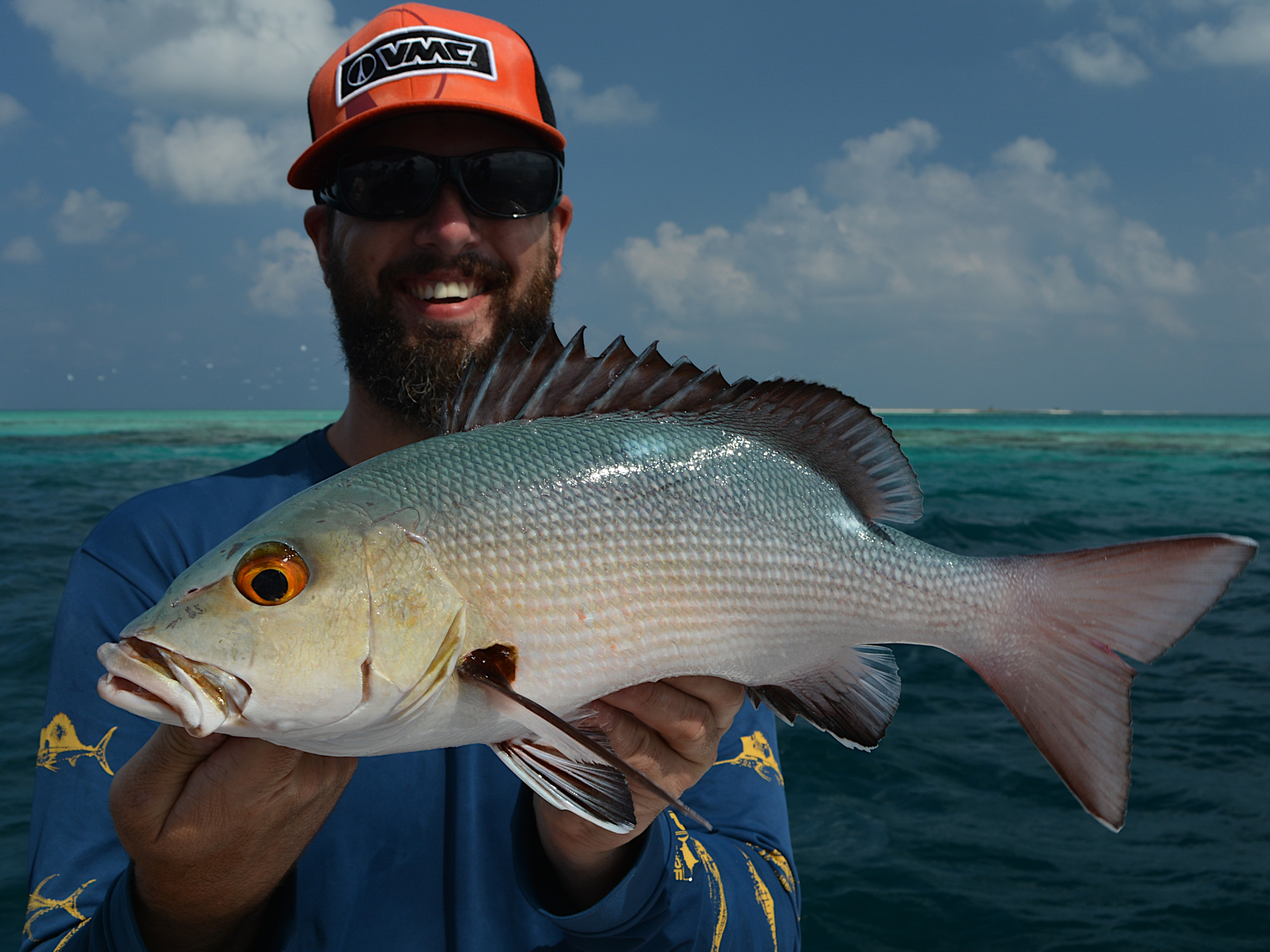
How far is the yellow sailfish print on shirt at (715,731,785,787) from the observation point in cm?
237

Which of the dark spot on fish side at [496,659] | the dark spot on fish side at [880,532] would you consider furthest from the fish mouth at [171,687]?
the dark spot on fish side at [880,532]

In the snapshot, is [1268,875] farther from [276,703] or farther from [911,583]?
[276,703]

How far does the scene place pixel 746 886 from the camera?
7.00ft

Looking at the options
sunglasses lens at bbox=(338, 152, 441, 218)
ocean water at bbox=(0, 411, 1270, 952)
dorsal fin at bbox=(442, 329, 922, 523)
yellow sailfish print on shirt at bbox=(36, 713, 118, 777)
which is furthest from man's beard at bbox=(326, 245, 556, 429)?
ocean water at bbox=(0, 411, 1270, 952)

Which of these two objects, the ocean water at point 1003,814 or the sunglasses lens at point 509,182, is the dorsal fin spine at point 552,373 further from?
the ocean water at point 1003,814

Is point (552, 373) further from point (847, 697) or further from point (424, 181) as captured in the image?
point (424, 181)

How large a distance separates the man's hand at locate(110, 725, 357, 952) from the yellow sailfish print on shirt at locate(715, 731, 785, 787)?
127 cm

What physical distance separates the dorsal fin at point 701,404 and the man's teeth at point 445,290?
90 centimetres

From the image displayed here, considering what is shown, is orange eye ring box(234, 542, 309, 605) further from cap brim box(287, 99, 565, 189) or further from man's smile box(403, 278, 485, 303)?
cap brim box(287, 99, 565, 189)

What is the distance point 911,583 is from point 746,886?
3.46 ft

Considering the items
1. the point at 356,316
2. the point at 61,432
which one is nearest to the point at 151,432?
the point at 61,432

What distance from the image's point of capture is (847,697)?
64.9 inches

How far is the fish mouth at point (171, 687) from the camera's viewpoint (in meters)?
1.08

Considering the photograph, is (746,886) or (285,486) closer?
(746,886)
